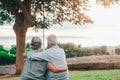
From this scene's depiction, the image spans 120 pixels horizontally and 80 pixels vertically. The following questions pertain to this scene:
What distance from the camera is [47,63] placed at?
30.7ft

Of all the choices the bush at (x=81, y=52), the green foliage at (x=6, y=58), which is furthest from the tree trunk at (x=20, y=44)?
the bush at (x=81, y=52)

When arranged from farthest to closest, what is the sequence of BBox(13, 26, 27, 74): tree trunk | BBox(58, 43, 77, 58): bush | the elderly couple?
BBox(58, 43, 77, 58): bush → BBox(13, 26, 27, 74): tree trunk → the elderly couple

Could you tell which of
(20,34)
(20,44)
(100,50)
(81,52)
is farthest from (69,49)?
(20,34)

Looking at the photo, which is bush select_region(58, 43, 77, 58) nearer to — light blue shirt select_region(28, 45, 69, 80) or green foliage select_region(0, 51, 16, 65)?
green foliage select_region(0, 51, 16, 65)

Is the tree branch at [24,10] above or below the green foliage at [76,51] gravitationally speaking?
above

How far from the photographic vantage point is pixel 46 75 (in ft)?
30.9

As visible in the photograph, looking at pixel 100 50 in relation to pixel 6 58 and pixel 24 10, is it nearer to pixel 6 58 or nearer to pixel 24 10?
pixel 6 58

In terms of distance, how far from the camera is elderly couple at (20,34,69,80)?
9227 mm

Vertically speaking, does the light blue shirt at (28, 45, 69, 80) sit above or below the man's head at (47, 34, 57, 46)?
below

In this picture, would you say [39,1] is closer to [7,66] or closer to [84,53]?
[7,66]

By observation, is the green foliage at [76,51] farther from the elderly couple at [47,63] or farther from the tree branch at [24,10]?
the elderly couple at [47,63]

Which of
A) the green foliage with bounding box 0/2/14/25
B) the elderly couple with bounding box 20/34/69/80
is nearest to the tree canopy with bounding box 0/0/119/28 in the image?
the green foliage with bounding box 0/2/14/25

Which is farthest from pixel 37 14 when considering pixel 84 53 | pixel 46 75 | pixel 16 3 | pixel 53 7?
pixel 46 75

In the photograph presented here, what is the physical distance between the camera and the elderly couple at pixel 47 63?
923cm
